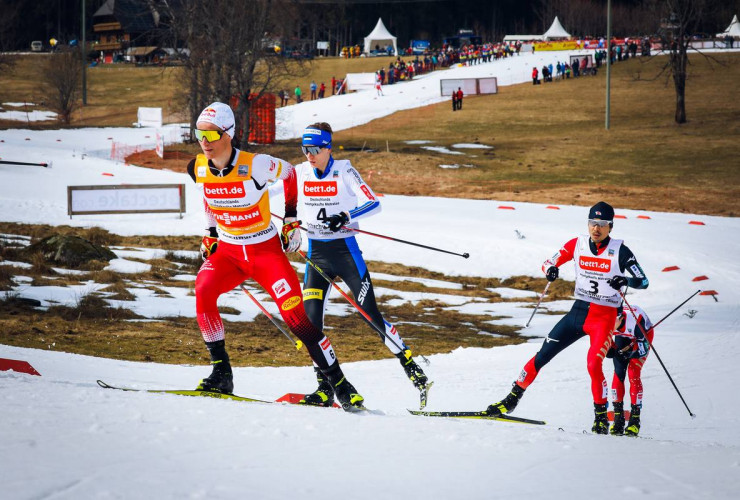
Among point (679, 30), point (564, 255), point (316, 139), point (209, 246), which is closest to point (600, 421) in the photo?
point (564, 255)

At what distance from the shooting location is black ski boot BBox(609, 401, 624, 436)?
324 inches

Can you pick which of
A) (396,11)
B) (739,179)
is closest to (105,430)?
(739,179)

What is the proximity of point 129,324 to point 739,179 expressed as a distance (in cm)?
2853

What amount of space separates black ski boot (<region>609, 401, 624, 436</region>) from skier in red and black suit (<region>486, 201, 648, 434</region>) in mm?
376

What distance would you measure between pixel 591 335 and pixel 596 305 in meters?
0.29

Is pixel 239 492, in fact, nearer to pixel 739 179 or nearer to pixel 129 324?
pixel 129 324

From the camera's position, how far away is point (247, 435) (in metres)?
5.34

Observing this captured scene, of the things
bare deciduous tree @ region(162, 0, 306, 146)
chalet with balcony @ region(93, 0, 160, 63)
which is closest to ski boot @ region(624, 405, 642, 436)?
bare deciduous tree @ region(162, 0, 306, 146)

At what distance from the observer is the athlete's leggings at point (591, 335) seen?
7902 mm

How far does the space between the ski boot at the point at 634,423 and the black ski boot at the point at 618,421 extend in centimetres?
6

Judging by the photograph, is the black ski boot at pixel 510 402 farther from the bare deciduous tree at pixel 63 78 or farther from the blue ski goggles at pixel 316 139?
the bare deciduous tree at pixel 63 78

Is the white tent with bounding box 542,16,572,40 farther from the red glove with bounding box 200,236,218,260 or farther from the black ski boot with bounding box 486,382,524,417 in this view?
the red glove with bounding box 200,236,218,260

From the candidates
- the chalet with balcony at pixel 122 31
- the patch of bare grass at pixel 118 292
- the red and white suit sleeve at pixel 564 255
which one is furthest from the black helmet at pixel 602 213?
the chalet with balcony at pixel 122 31

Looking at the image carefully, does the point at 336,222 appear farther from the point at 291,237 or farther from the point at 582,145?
the point at 582,145
